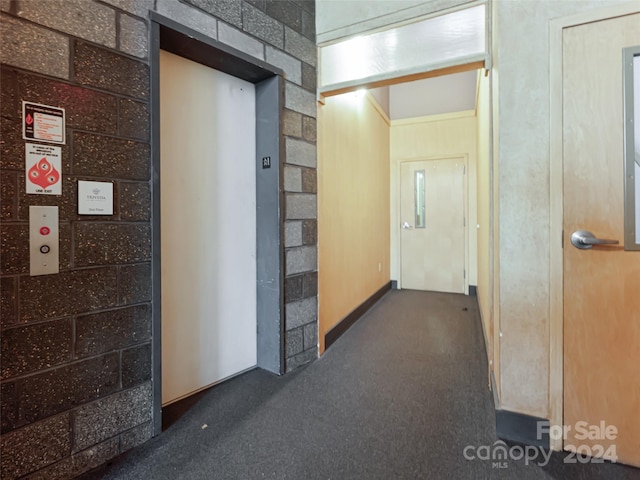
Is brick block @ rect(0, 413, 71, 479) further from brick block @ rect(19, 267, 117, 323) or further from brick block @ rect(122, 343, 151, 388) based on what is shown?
brick block @ rect(19, 267, 117, 323)

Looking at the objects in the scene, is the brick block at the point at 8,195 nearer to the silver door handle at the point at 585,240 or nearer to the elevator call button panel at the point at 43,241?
the elevator call button panel at the point at 43,241

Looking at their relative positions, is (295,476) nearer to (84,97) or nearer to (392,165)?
(84,97)

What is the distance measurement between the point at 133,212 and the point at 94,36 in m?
0.77

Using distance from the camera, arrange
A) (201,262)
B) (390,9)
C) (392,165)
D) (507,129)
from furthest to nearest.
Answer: (392,165) < (390,9) < (201,262) < (507,129)

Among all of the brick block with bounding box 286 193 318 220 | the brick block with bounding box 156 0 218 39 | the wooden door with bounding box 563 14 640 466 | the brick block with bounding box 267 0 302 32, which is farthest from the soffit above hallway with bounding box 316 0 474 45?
the brick block with bounding box 286 193 318 220

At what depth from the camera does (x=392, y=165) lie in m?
5.18

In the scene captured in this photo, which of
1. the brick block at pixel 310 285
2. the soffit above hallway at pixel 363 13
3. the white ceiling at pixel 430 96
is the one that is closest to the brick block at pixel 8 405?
the brick block at pixel 310 285

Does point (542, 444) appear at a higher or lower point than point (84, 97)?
lower

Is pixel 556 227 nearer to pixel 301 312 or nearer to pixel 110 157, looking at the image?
pixel 301 312

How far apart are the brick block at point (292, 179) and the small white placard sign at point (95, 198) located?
3.61 ft

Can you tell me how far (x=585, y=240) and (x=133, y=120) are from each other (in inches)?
84.5

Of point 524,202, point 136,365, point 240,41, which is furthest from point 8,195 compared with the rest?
point 524,202

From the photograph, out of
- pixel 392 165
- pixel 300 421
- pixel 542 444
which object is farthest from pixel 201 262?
pixel 392 165

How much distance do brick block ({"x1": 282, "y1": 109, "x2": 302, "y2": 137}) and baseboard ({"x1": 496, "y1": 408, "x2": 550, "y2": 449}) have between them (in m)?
2.09
